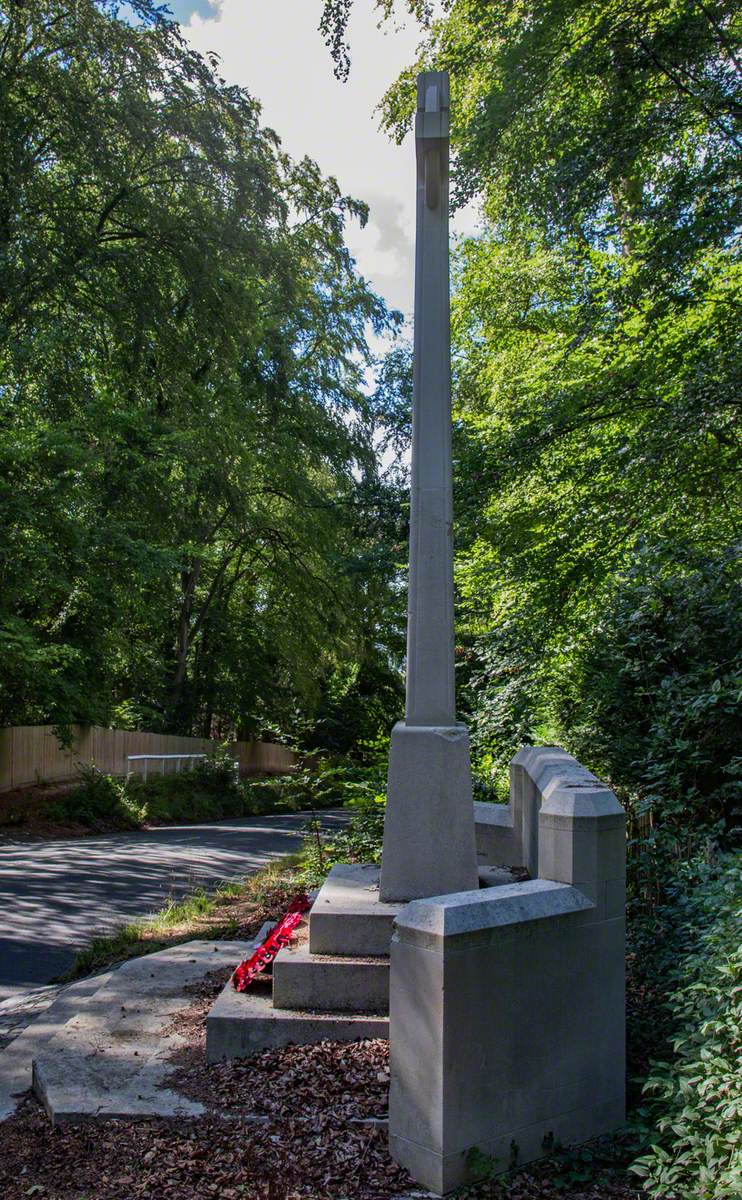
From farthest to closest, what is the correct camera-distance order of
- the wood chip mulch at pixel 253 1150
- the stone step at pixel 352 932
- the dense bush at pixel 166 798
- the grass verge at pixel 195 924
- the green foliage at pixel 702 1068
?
the dense bush at pixel 166 798, the grass verge at pixel 195 924, the stone step at pixel 352 932, the wood chip mulch at pixel 253 1150, the green foliage at pixel 702 1068

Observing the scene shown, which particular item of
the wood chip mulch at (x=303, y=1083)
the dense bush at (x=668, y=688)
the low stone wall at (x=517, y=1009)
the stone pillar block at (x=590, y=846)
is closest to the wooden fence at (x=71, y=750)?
the dense bush at (x=668, y=688)

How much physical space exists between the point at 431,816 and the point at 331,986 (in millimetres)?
993

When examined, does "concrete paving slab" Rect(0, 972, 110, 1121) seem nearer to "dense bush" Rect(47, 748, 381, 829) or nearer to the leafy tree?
the leafy tree

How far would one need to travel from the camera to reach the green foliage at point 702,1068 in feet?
10.1

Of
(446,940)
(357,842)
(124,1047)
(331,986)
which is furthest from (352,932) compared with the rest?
(357,842)

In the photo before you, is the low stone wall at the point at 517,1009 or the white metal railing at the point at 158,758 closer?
the low stone wall at the point at 517,1009

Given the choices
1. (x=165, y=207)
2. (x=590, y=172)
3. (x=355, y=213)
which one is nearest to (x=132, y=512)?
(x=165, y=207)

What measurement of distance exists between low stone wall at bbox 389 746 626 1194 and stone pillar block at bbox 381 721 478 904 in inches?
31.9

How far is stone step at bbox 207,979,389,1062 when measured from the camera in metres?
4.31

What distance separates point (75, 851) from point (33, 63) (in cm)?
1220

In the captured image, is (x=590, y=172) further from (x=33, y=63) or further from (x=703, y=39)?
(x=33, y=63)

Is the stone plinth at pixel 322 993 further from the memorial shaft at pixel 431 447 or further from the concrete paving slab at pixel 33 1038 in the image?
the memorial shaft at pixel 431 447

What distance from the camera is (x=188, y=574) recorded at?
2766 cm

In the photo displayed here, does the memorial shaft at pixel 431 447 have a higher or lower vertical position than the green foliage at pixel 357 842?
higher
